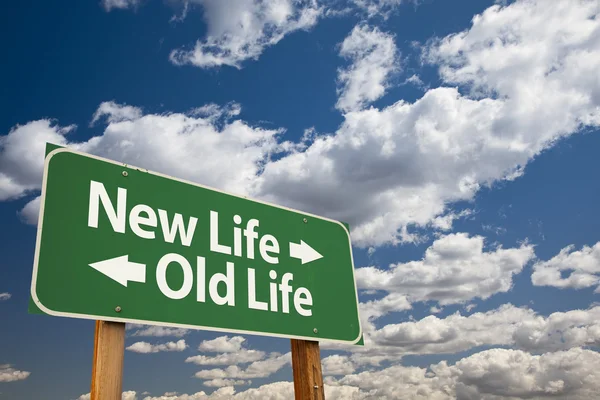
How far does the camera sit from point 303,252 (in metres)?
4.81

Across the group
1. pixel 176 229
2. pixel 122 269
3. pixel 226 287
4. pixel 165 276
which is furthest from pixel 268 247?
pixel 122 269

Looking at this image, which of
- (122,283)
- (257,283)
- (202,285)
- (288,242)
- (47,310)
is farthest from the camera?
(288,242)

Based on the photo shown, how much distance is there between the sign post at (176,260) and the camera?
11.1 feet

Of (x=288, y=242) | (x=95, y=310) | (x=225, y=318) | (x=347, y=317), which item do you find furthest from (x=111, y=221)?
(x=347, y=317)

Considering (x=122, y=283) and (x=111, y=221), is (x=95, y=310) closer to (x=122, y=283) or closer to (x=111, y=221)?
(x=122, y=283)

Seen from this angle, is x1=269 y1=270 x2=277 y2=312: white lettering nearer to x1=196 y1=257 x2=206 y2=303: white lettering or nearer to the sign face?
the sign face

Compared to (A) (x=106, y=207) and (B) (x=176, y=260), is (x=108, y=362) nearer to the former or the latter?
(B) (x=176, y=260)

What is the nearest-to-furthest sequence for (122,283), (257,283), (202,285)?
(122,283) → (202,285) → (257,283)

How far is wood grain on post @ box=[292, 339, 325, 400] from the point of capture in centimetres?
453

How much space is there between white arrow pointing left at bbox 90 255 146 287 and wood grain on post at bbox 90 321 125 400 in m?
0.31

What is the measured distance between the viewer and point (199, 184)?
4324 mm

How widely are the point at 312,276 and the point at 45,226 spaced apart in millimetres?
2322

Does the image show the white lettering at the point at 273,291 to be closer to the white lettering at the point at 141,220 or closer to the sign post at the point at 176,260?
the sign post at the point at 176,260

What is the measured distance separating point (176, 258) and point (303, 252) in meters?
1.35
